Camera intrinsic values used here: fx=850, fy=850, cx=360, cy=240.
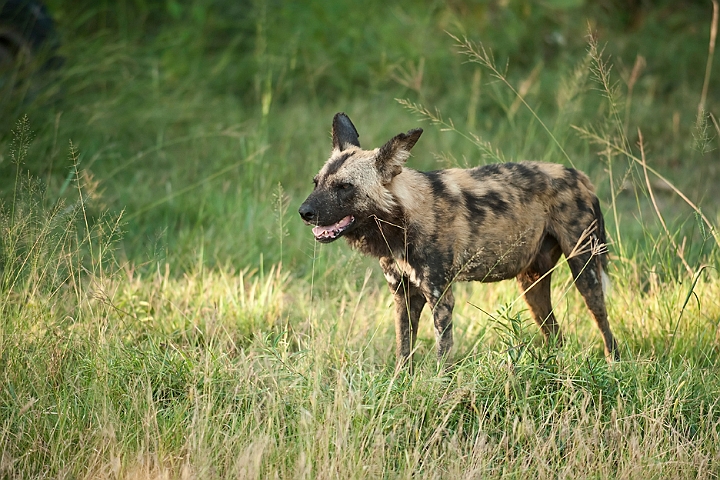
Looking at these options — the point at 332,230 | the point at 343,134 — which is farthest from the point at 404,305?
the point at 343,134

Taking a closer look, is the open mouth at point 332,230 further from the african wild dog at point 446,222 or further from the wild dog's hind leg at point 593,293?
the wild dog's hind leg at point 593,293

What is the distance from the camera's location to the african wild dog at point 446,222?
367cm

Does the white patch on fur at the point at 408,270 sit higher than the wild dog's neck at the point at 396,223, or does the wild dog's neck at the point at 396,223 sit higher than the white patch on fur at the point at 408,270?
the wild dog's neck at the point at 396,223

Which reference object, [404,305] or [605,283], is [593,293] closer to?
[605,283]

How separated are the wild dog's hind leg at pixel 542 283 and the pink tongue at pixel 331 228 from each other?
1.00 m

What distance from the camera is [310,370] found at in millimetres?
3330

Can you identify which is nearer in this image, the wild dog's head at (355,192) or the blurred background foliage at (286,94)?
the wild dog's head at (355,192)

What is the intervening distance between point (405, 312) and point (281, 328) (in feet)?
1.99

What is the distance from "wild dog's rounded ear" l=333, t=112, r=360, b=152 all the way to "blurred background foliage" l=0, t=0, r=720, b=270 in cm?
138

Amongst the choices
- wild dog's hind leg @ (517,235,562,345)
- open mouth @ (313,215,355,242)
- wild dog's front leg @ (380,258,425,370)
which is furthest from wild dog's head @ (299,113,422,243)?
wild dog's hind leg @ (517,235,562,345)

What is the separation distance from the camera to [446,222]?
376 centimetres

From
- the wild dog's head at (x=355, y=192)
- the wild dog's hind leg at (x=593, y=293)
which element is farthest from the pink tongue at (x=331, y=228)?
the wild dog's hind leg at (x=593, y=293)

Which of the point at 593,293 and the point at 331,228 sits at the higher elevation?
the point at 331,228

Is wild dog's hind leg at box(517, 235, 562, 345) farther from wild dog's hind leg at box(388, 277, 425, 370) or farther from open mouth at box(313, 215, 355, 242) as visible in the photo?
open mouth at box(313, 215, 355, 242)
